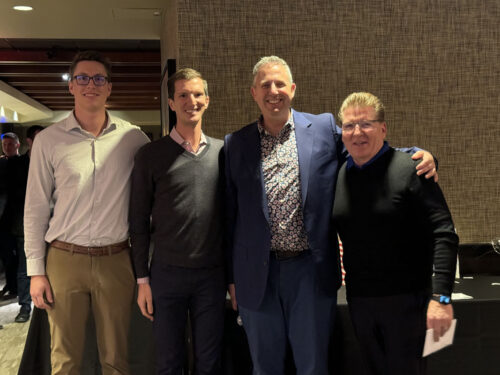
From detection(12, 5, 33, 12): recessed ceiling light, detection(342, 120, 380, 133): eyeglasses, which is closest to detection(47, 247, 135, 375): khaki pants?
detection(342, 120, 380, 133): eyeglasses

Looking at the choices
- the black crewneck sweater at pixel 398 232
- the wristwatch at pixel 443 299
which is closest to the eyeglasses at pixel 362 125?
the black crewneck sweater at pixel 398 232

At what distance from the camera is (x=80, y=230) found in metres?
2.24

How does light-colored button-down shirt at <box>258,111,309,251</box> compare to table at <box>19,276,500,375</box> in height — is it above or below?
above

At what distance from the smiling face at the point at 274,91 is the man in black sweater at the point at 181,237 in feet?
0.87

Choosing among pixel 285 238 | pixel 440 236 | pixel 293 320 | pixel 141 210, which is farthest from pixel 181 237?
pixel 440 236

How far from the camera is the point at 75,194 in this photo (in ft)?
7.36

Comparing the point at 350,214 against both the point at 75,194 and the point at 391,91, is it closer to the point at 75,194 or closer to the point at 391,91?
the point at 75,194

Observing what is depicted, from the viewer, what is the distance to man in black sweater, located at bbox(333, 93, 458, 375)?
6.05 ft

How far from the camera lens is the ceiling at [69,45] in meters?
4.81

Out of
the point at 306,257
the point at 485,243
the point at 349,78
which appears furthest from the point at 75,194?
the point at 485,243

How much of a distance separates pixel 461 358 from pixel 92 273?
71.0 inches

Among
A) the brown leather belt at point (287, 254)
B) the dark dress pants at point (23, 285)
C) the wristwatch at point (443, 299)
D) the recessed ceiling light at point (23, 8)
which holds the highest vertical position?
the recessed ceiling light at point (23, 8)

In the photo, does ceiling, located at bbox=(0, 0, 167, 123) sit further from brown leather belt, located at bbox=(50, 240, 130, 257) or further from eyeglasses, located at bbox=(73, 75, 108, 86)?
brown leather belt, located at bbox=(50, 240, 130, 257)

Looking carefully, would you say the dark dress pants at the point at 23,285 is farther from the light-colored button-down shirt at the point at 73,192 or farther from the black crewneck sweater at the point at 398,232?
the black crewneck sweater at the point at 398,232
